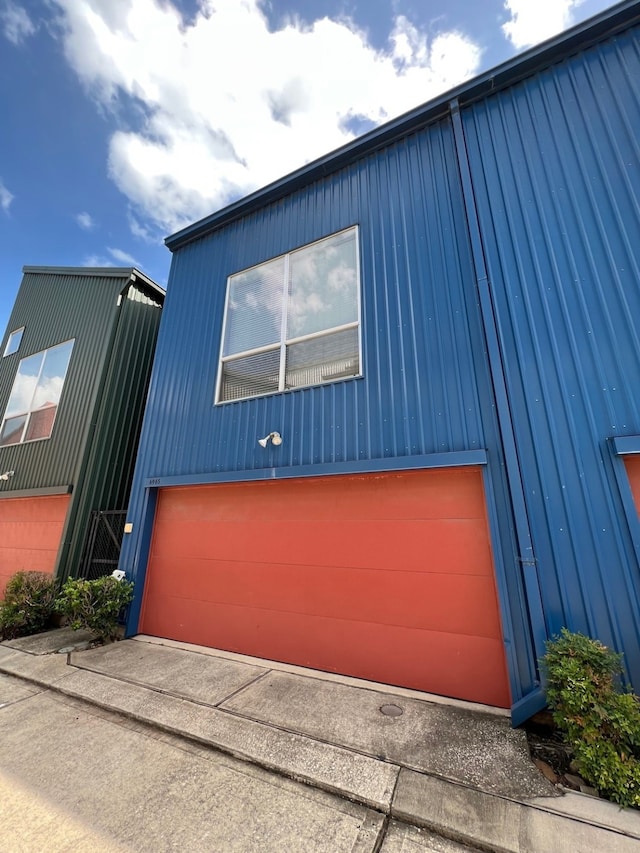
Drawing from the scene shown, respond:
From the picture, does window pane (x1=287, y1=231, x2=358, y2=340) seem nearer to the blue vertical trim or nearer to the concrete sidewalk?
the blue vertical trim

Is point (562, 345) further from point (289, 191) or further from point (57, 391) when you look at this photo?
point (57, 391)

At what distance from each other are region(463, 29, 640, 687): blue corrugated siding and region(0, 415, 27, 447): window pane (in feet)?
32.8

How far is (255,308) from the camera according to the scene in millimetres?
5711

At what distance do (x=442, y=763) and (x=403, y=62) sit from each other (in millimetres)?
8482

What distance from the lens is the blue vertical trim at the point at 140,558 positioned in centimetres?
518

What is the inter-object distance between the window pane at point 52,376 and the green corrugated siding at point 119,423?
1.49 m

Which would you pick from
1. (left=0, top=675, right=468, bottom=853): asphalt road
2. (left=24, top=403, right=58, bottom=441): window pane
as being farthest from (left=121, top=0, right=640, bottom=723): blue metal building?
(left=24, top=403, right=58, bottom=441): window pane

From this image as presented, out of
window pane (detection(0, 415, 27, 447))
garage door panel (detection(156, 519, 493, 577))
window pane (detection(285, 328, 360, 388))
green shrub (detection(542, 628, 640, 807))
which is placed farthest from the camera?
window pane (detection(0, 415, 27, 447))

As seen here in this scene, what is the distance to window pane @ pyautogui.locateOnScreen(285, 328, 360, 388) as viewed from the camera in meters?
4.62

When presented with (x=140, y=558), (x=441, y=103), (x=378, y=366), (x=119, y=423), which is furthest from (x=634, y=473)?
(x=119, y=423)

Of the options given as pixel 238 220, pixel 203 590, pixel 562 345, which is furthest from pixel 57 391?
pixel 562 345

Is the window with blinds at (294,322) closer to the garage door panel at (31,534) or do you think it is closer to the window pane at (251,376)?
the window pane at (251,376)

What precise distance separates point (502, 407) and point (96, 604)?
5.85m

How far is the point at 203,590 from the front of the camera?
488 centimetres
